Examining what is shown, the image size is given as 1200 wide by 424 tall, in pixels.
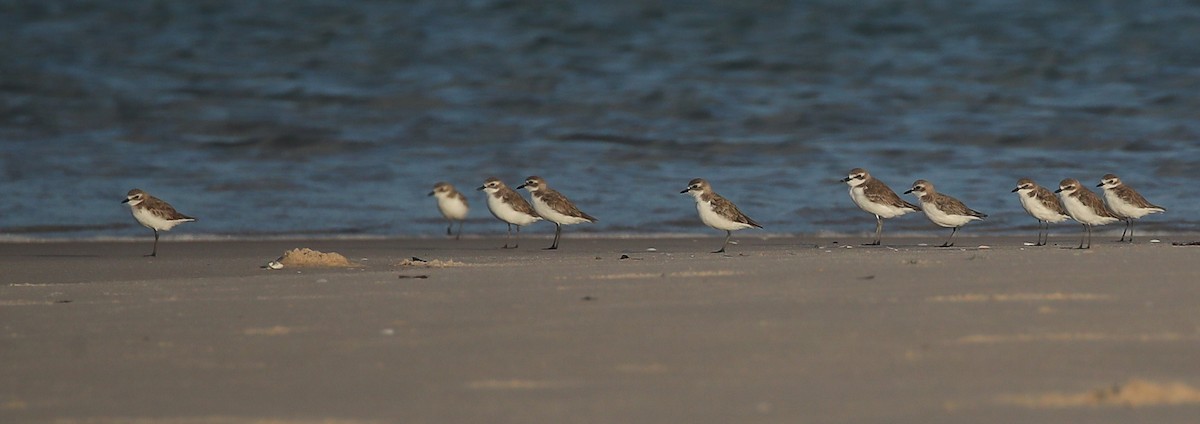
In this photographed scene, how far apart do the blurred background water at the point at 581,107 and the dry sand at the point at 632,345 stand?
5.89 m

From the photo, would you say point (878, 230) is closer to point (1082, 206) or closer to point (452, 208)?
point (1082, 206)

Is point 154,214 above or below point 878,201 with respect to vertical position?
below

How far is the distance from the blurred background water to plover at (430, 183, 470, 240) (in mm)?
221

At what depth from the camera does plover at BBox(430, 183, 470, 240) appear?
45.0 ft

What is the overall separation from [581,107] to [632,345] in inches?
592

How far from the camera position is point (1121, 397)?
4598mm

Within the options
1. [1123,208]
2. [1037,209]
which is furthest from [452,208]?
[1123,208]

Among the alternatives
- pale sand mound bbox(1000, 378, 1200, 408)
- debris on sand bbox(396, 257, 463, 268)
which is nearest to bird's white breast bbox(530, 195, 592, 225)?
debris on sand bbox(396, 257, 463, 268)

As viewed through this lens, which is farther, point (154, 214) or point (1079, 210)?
point (154, 214)

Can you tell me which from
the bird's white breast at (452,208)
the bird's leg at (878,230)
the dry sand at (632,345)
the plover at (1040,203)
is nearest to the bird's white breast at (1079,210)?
the plover at (1040,203)

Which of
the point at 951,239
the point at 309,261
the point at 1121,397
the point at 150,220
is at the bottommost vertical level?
the point at 1121,397

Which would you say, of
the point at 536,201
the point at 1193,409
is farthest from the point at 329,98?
the point at 1193,409

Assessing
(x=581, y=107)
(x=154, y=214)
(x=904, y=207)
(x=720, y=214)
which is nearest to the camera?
(x=720, y=214)

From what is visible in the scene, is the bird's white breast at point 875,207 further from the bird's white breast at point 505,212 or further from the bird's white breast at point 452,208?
the bird's white breast at point 452,208
